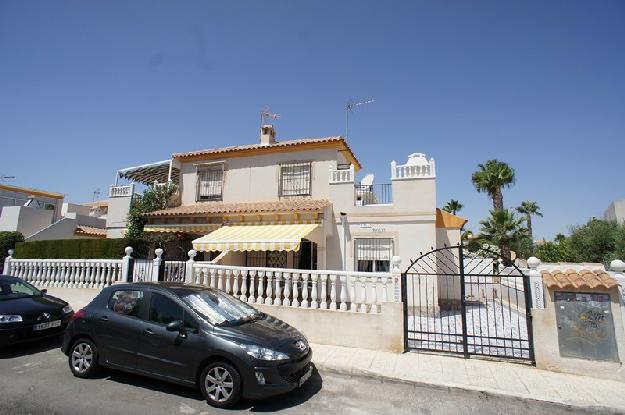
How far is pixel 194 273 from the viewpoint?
11.9m

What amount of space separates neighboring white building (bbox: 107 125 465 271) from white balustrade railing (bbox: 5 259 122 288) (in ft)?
11.3

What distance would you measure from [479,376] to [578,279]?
3427 mm

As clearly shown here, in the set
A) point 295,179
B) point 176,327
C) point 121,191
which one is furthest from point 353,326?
point 121,191

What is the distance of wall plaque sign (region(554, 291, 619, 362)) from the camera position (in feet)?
24.9

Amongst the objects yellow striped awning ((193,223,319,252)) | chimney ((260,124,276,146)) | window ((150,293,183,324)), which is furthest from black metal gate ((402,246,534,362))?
chimney ((260,124,276,146))

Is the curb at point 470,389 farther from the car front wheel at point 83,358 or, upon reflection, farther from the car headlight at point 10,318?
the car headlight at point 10,318

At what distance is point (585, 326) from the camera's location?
7.75m

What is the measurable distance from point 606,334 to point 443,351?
143 inches

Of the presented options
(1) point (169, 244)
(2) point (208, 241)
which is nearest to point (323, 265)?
(2) point (208, 241)

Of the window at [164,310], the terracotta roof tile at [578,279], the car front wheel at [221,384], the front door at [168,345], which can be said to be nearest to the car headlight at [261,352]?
the car front wheel at [221,384]

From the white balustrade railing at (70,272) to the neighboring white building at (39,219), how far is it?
36.5ft

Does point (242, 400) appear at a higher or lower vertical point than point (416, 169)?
lower

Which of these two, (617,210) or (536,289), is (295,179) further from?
(617,210)

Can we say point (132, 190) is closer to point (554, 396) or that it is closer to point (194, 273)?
point (194, 273)
